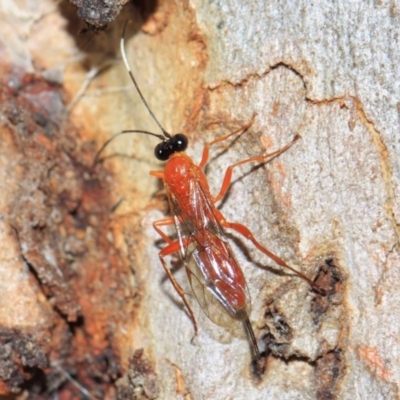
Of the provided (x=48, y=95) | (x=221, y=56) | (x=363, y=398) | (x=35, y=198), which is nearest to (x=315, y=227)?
(x=363, y=398)

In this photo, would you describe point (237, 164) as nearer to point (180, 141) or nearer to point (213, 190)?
point (213, 190)

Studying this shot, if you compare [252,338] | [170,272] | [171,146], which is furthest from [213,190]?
[252,338]

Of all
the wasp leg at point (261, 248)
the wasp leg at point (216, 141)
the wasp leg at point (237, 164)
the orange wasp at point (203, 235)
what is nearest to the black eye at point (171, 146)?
the orange wasp at point (203, 235)

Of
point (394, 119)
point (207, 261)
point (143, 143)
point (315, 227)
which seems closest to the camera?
point (394, 119)

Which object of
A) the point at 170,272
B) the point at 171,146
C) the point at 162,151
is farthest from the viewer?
the point at 162,151

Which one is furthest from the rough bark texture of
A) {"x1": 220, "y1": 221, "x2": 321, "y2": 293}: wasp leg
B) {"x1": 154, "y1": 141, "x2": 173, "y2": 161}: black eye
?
{"x1": 154, "y1": 141, "x2": 173, "y2": 161}: black eye

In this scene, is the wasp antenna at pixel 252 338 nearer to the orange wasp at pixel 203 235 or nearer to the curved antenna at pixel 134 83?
the orange wasp at pixel 203 235

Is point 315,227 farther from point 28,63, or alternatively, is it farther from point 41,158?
point 28,63
